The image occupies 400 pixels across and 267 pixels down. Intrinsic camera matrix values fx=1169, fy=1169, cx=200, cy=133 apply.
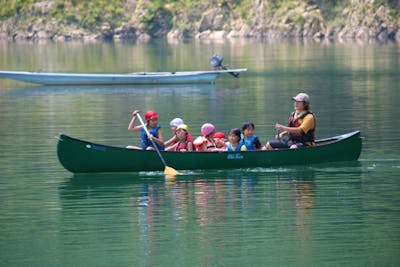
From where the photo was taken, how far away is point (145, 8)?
147 metres

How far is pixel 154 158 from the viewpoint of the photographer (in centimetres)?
2573

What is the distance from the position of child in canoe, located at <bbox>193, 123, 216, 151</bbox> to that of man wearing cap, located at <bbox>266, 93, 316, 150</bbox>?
4.29 ft

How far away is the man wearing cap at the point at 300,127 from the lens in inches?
1015

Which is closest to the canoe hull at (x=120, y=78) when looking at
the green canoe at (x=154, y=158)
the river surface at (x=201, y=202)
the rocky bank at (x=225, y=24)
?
the river surface at (x=201, y=202)

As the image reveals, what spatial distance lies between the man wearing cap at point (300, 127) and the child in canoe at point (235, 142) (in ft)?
1.95

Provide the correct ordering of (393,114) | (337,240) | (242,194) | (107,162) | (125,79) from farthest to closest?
(125,79) → (393,114) → (107,162) → (242,194) → (337,240)

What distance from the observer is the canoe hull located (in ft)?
178

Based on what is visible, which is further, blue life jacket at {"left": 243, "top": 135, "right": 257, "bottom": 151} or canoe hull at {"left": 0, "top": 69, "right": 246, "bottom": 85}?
canoe hull at {"left": 0, "top": 69, "right": 246, "bottom": 85}

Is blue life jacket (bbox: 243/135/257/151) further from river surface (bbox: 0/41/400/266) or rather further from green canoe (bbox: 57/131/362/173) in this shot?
river surface (bbox: 0/41/400/266)

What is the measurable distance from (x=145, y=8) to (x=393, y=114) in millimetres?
111255

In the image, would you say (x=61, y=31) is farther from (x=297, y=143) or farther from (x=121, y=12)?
(x=297, y=143)

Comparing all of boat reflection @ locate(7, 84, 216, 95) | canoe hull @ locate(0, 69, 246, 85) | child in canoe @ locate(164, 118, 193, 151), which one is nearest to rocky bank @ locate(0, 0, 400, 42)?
canoe hull @ locate(0, 69, 246, 85)

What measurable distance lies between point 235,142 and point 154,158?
1.90 m

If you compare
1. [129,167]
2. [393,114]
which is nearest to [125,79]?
[393,114]
